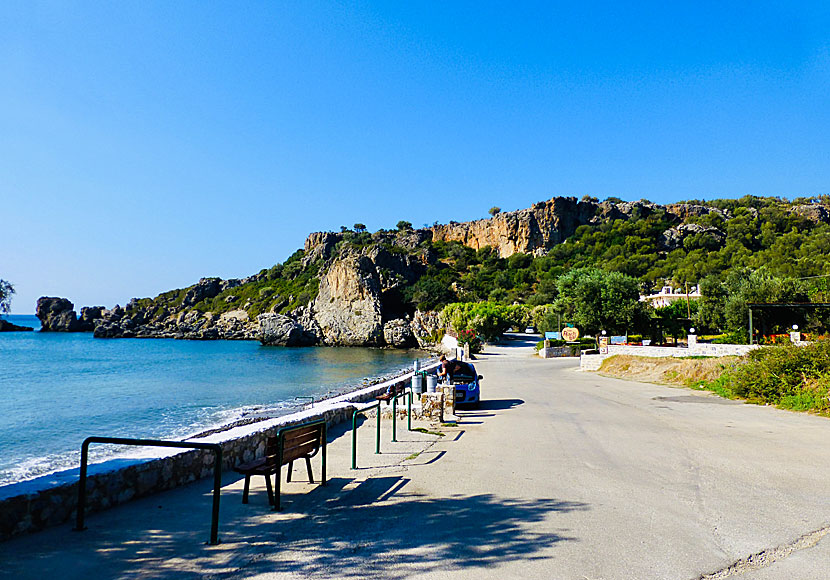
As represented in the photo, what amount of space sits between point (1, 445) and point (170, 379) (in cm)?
2336

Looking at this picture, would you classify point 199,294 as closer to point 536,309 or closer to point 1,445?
point 536,309

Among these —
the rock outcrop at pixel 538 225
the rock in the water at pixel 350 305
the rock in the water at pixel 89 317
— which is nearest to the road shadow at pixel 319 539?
the rock in the water at pixel 350 305

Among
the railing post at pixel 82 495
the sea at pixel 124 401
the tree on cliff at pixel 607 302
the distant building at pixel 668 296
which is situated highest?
the distant building at pixel 668 296

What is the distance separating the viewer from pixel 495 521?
4.99 meters

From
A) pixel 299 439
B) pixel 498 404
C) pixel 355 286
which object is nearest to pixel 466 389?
pixel 498 404

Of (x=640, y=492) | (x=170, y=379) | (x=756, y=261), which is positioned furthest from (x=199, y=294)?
(x=640, y=492)

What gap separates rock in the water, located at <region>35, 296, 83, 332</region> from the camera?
154875 mm

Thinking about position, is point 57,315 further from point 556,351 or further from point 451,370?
point 451,370

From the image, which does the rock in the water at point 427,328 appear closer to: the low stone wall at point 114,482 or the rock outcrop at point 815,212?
the low stone wall at point 114,482

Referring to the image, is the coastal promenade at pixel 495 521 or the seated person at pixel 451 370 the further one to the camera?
the seated person at pixel 451 370

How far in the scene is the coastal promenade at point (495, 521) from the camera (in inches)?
156

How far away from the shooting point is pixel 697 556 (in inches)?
169

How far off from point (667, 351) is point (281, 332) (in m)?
76.6

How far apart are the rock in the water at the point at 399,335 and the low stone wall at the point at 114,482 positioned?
270ft
